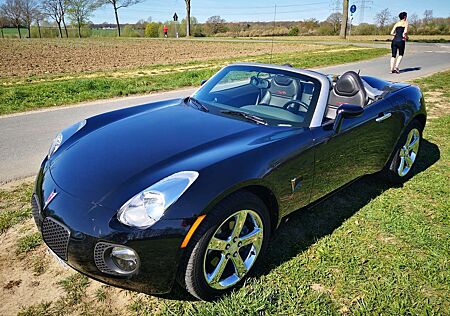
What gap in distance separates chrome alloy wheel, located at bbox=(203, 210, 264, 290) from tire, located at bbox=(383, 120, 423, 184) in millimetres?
2264

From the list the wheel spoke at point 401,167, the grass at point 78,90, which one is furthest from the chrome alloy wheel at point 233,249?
the grass at point 78,90

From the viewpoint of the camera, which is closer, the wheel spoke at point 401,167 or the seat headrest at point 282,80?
the seat headrest at point 282,80

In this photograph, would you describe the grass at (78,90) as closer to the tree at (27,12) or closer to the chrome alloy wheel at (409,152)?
the chrome alloy wheel at (409,152)

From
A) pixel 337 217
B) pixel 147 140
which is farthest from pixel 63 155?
pixel 337 217

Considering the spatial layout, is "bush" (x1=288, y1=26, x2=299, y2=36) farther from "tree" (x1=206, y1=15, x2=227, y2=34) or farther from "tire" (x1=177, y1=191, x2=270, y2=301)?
"tire" (x1=177, y1=191, x2=270, y2=301)

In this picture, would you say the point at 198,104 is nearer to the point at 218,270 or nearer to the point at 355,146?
the point at 355,146

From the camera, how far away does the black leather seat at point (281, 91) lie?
3211 millimetres

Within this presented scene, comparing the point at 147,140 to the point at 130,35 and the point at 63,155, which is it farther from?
the point at 130,35

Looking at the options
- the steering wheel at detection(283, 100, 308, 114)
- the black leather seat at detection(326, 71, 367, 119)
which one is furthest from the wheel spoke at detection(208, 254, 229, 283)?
the black leather seat at detection(326, 71, 367, 119)

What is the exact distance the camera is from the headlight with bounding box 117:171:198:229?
6.46ft

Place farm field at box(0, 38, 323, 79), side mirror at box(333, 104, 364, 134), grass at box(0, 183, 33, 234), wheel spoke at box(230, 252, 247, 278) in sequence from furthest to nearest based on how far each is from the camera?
farm field at box(0, 38, 323, 79) < grass at box(0, 183, 33, 234) < side mirror at box(333, 104, 364, 134) < wheel spoke at box(230, 252, 247, 278)

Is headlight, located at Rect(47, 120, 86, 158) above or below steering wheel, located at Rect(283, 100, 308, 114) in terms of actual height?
below

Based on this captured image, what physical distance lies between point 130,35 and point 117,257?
69.4m

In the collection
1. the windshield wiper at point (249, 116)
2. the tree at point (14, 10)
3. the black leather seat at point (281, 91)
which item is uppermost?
the tree at point (14, 10)
